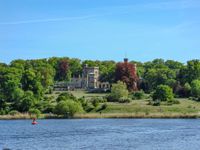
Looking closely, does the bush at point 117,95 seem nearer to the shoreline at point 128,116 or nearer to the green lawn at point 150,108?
the green lawn at point 150,108

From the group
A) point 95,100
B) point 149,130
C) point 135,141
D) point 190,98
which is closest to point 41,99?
point 95,100

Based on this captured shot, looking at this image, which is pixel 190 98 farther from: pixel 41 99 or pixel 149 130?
pixel 149 130

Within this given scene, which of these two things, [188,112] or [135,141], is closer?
[135,141]

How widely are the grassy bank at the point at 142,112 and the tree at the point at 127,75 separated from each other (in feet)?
147

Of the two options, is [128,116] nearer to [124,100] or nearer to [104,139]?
[124,100]

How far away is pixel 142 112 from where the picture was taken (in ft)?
405

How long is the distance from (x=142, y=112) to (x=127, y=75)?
5905 cm

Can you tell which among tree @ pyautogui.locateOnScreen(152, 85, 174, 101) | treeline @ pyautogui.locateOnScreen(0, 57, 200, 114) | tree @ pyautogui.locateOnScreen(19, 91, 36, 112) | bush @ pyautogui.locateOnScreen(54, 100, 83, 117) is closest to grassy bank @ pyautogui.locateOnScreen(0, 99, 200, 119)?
bush @ pyautogui.locateOnScreen(54, 100, 83, 117)

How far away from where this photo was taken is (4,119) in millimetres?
122750

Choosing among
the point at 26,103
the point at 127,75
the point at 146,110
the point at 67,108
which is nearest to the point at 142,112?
the point at 146,110

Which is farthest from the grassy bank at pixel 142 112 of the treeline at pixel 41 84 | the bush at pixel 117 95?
the bush at pixel 117 95

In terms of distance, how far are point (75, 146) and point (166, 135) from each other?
18149 mm

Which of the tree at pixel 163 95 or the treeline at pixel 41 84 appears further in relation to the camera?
the tree at pixel 163 95

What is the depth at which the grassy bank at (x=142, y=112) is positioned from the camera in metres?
120
